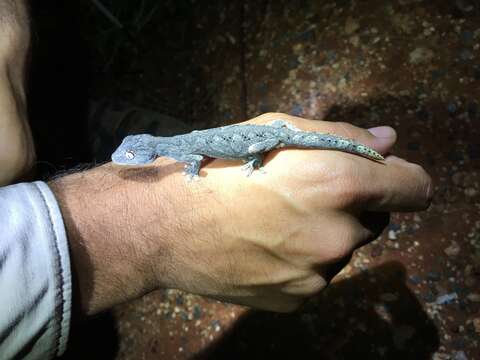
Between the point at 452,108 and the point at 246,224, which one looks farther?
the point at 452,108

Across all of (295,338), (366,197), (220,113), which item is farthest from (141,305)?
(366,197)

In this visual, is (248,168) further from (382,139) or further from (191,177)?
(382,139)

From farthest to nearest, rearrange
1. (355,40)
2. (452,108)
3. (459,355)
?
(355,40), (452,108), (459,355)

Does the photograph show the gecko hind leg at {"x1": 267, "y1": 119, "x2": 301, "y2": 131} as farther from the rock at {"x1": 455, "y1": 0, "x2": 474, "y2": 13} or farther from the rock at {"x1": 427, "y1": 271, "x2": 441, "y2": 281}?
the rock at {"x1": 455, "y1": 0, "x2": 474, "y2": 13}

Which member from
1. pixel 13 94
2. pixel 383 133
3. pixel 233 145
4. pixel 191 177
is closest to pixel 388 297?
pixel 383 133

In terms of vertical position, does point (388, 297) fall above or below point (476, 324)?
below

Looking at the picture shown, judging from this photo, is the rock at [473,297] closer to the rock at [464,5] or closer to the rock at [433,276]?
the rock at [433,276]

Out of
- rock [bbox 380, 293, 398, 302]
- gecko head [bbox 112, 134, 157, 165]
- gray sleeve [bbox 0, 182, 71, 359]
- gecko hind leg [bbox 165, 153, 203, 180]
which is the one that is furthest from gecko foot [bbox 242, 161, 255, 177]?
rock [bbox 380, 293, 398, 302]
